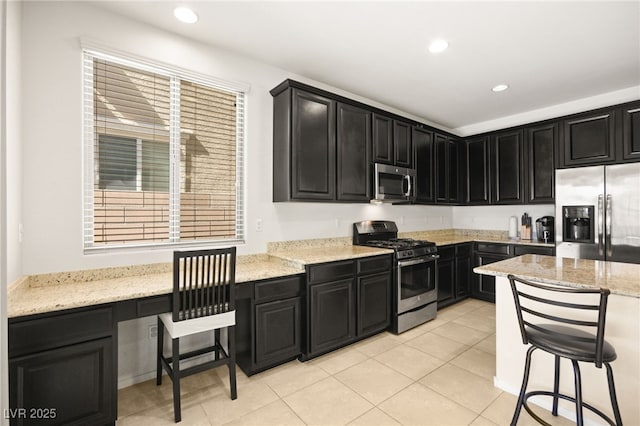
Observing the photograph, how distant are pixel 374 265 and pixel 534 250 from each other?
246cm

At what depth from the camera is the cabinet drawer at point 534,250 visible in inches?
155

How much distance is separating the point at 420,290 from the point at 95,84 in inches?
147

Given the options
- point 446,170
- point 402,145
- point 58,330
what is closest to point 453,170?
point 446,170

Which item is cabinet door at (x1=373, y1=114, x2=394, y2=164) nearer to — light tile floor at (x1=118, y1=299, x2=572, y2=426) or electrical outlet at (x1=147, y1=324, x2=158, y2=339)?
light tile floor at (x1=118, y1=299, x2=572, y2=426)

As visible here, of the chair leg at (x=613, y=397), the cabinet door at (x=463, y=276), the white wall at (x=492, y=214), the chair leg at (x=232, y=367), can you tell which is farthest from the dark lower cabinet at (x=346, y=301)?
the white wall at (x=492, y=214)

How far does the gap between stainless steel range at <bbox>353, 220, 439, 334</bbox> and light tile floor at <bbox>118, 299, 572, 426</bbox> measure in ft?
1.49

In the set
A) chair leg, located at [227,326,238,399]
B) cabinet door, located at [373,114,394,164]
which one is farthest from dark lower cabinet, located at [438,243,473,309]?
chair leg, located at [227,326,238,399]

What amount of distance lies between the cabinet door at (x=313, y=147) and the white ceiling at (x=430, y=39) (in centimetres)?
43

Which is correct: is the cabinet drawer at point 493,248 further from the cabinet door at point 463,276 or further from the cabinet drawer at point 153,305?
the cabinet drawer at point 153,305

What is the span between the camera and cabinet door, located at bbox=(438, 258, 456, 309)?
409 cm

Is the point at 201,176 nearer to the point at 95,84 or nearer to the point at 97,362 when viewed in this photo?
the point at 95,84

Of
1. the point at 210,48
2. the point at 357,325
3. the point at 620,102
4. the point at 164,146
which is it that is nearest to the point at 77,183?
the point at 164,146

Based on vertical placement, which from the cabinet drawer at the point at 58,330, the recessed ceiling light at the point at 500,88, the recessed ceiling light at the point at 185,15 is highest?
Answer: the recessed ceiling light at the point at 185,15

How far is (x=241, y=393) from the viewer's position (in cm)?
228
